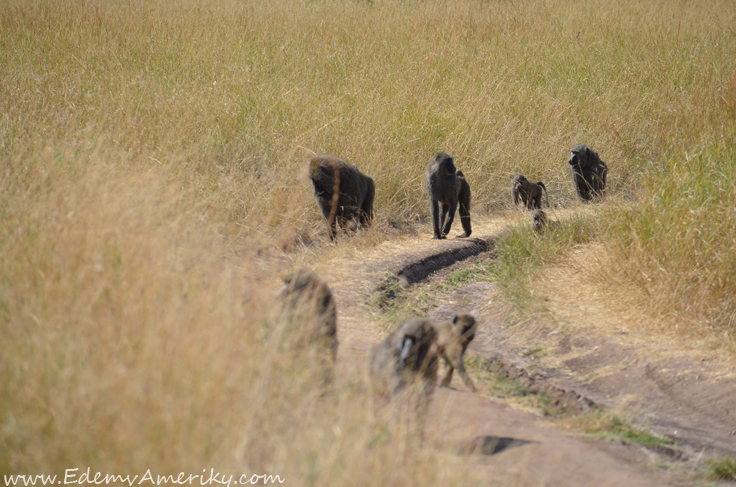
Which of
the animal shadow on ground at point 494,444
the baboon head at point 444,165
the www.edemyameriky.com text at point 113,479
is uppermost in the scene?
the baboon head at point 444,165

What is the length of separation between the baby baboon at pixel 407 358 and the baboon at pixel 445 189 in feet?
11.8

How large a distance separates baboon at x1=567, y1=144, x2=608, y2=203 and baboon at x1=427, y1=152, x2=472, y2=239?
7.17 ft

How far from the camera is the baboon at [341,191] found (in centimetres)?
707

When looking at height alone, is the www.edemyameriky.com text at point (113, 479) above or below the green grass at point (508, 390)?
above

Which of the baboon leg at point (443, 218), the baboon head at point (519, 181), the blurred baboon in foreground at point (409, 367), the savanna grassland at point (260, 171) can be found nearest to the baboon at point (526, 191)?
the baboon head at point (519, 181)

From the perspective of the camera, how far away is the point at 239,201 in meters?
7.26

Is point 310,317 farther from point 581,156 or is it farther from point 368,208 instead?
point 581,156

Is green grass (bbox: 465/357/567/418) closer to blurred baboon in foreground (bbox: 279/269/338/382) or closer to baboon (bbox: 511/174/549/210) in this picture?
blurred baboon in foreground (bbox: 279/269/338/382)

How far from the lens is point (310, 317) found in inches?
134

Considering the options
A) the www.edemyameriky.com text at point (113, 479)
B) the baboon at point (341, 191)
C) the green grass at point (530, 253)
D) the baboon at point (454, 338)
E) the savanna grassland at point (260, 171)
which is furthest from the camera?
the baboon at point (341, 191)

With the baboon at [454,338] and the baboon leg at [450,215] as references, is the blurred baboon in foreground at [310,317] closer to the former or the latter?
the baboon at [454,338]

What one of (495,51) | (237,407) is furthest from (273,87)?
(237,407)

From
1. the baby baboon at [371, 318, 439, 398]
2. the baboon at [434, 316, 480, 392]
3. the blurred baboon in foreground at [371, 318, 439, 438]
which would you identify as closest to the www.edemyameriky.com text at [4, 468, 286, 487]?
the blurred baboon in foreground at [371, 318, 439, 438]

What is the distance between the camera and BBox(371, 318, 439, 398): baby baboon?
135 inches
